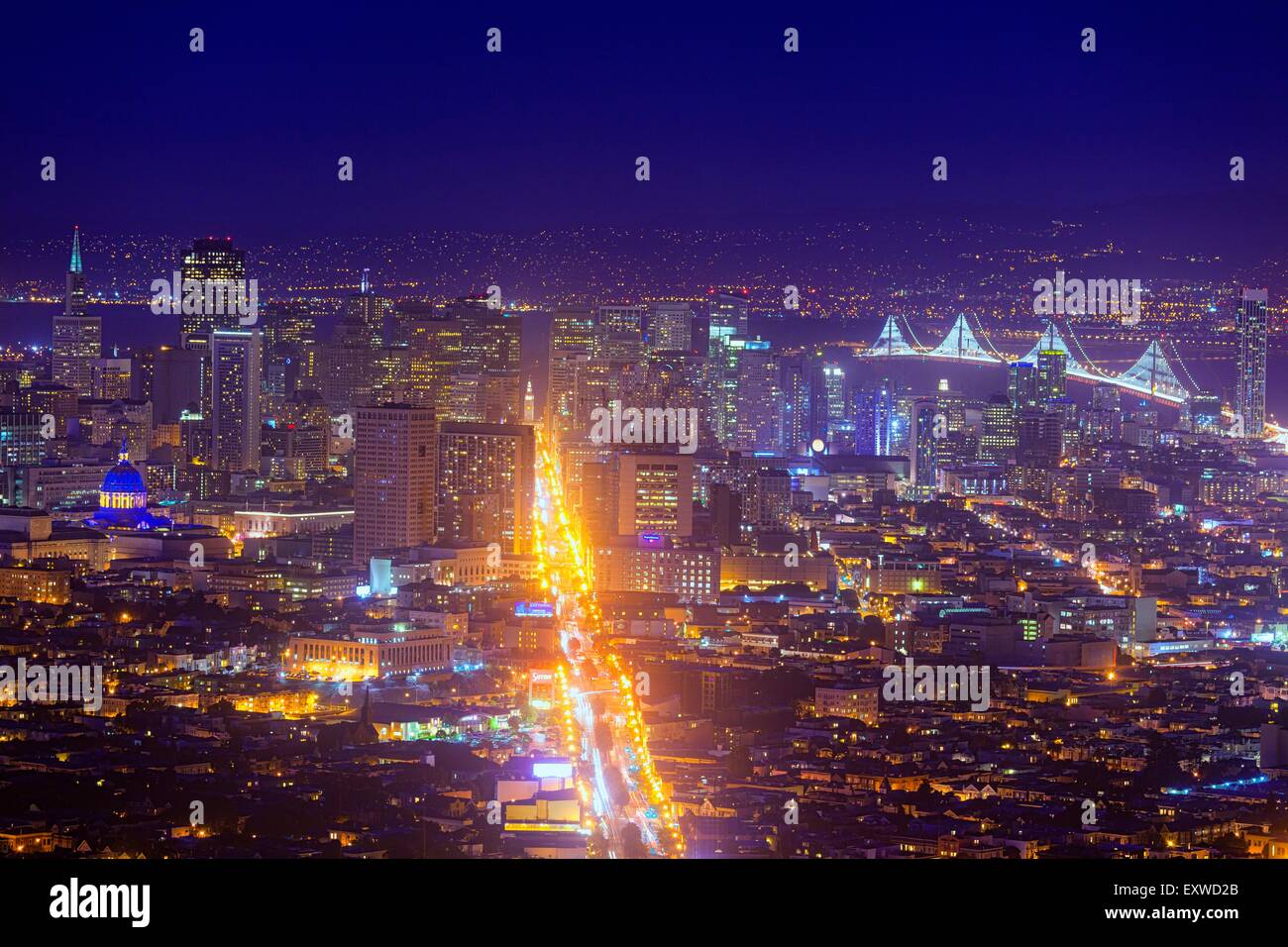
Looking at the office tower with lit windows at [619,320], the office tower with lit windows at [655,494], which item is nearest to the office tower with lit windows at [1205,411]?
the office tower with lit windows at [619,320]

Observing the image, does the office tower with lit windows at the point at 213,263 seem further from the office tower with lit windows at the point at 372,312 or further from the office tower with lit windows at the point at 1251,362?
the office tower with lit windows at the point at 1251,362

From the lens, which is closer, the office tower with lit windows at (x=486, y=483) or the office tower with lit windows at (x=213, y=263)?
the office tower with lit windows at (x=486, y=483)

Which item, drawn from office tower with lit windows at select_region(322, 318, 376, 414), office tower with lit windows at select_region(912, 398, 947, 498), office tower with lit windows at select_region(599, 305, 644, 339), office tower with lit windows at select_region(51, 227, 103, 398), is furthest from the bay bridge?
office tower with lit windows at select_region(51, 227, 103, 398)

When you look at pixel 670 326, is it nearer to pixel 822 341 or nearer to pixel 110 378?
pixel 822 341

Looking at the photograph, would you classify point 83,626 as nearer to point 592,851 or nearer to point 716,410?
point 592,851

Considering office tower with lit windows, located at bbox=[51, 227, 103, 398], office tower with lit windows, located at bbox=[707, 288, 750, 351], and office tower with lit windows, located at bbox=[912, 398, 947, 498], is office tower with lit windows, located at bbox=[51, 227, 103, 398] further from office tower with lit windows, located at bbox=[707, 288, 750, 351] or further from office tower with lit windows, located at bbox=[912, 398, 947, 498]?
office tower with lit windows, located at bbox=[912, 398, 947, 498]

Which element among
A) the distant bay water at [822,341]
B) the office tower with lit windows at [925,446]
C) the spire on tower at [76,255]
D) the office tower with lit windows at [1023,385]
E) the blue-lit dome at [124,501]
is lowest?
the blue-lit dome at [124,501]
